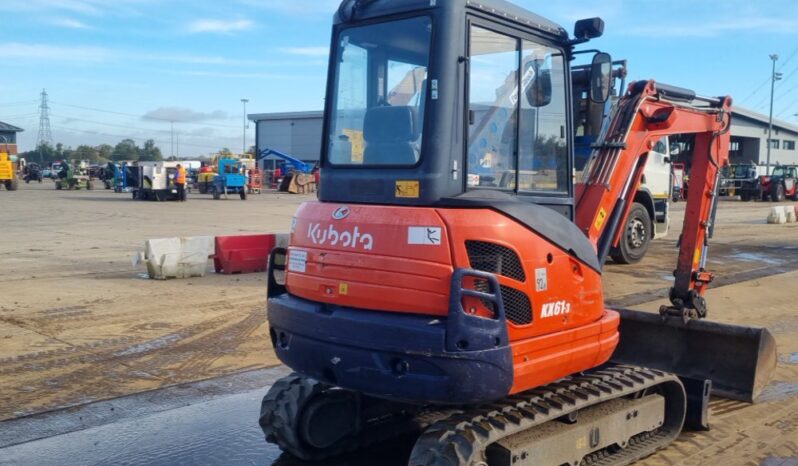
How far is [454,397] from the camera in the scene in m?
3.91

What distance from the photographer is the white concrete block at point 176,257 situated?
11.9 m

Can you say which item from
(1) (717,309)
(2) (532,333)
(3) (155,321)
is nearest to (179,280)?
(3) (155,321)

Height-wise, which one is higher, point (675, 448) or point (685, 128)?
point (685, 128)

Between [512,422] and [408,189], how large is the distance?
1416 mm

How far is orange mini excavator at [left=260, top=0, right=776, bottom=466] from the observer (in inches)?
156

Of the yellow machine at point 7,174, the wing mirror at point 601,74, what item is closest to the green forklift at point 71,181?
the yellow machine at point 7,174

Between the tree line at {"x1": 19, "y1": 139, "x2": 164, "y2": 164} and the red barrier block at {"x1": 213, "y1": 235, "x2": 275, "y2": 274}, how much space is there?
367 feet

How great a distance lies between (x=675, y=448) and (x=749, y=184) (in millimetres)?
44308

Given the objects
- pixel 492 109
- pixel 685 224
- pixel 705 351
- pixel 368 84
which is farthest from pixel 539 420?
pixel 685 224

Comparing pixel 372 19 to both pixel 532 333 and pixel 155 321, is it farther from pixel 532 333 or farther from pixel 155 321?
pixel 155 321

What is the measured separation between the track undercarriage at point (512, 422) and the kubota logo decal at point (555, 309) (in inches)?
21.8

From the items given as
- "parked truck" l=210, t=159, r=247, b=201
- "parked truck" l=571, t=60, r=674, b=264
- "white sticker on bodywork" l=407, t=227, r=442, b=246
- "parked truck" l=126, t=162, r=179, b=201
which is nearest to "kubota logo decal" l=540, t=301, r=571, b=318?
"white sticker on bodywork" l=407, t=227, r=442, b=246

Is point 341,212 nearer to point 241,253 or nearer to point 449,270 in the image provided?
point 449,270

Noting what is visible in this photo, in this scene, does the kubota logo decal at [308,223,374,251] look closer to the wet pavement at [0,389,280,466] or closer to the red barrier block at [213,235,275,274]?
the wet pavement at [0,389,280,466]
